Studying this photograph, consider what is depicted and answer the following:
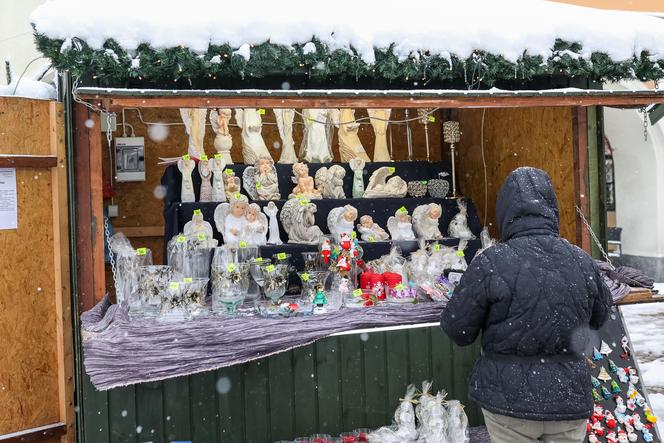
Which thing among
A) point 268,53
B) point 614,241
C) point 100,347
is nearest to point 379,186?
point 268,53

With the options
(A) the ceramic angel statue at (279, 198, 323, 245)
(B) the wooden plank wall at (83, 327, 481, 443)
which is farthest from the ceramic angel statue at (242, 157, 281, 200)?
(B) the wooden plank wall at (83, 327, 481, 443)

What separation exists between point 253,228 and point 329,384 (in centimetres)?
127

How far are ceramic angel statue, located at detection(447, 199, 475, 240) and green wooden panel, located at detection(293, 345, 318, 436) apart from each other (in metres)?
1.74

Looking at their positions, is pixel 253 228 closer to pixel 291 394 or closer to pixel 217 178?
pixel 217 178

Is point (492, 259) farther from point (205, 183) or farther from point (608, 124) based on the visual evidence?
point (608, 124)

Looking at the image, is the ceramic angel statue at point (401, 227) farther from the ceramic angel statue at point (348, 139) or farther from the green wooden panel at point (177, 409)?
the green wooden panel at point (177, 409)

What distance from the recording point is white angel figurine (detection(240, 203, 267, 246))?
4.57 meters

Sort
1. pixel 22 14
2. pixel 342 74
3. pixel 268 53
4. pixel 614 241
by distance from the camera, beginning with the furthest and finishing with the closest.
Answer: pixel 614 241 < pixel 22 14 < pixel 342 74 < pixel 268 53

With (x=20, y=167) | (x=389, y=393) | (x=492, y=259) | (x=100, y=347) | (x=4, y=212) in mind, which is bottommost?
(x=389, y=393)

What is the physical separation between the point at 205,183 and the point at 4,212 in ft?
4.57

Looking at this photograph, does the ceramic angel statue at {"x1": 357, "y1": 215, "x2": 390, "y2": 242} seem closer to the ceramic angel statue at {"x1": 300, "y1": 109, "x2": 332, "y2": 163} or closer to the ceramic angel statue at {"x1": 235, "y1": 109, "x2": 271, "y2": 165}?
the ceramic angel statue at {"x1": 300, "y1": 109, "x2": 332, "y2": 163}

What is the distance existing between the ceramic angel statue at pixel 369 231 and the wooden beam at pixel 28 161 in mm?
2103

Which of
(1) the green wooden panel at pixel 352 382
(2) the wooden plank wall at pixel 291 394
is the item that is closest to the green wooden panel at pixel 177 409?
(2) the wooden plank wall at pixel 291 394

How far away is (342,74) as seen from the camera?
13.0 ft
